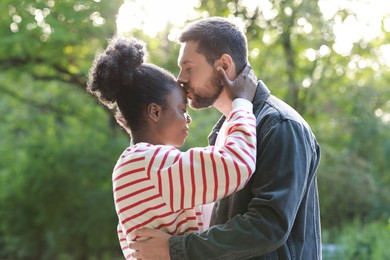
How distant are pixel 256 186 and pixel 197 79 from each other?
0.41 metres

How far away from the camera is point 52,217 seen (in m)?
10.9

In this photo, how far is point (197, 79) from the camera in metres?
2.09

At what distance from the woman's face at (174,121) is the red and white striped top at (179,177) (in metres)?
0.10

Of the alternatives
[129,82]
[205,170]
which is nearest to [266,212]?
[205,170]

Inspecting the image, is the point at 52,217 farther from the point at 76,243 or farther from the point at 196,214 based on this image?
the point at 196,214

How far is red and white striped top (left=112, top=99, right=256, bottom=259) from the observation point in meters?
1.83

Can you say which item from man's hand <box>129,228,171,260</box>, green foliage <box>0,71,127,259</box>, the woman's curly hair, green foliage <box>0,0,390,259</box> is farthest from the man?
green foliage <box>0,71,127,259</box>

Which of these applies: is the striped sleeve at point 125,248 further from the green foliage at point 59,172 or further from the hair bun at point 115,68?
the green foliage at point 59,172

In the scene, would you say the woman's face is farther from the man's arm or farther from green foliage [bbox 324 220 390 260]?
green foliage [bbox 324 220 390 260]

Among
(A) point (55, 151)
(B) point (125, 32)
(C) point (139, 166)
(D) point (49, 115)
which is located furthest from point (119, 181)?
(D) point (49, 115)

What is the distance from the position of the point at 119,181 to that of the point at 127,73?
33 cm

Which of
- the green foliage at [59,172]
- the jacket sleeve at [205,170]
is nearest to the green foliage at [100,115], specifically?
the green foliage at [59,172]

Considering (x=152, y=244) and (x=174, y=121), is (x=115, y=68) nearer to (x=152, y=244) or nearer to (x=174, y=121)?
(x=174, y=121)

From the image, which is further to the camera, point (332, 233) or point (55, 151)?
point (55, 151)
